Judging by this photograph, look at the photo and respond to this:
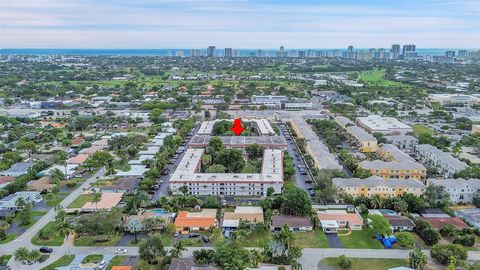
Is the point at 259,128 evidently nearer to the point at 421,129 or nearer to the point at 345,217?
the point at 421,129

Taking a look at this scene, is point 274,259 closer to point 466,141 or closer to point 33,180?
point 33,180

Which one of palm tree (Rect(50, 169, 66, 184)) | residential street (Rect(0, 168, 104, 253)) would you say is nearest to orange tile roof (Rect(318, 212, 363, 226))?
residential street (Rect(0, 168, 104, 253))

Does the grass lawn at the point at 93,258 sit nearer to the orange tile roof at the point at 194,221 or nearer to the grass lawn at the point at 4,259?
the grass lawn at the point at 4,259

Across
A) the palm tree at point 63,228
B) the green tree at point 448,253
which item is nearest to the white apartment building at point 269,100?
the green tree at point 448,253

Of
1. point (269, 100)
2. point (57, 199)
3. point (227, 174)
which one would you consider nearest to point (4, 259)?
point (57, 199)

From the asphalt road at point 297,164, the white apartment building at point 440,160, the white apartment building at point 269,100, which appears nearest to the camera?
the asphalt road at point 297,164

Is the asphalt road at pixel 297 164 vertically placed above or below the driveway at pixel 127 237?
above

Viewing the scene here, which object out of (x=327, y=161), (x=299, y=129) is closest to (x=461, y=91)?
(x=299, y=129)

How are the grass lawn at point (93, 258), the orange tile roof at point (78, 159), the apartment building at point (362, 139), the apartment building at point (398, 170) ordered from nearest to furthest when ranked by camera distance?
1. the grass lawn at point (93, 258)
2. the apartment building at point (398, 170)
3. the orange tile roof at point (78, 159)
4. the apartment building at point (362, 139)
